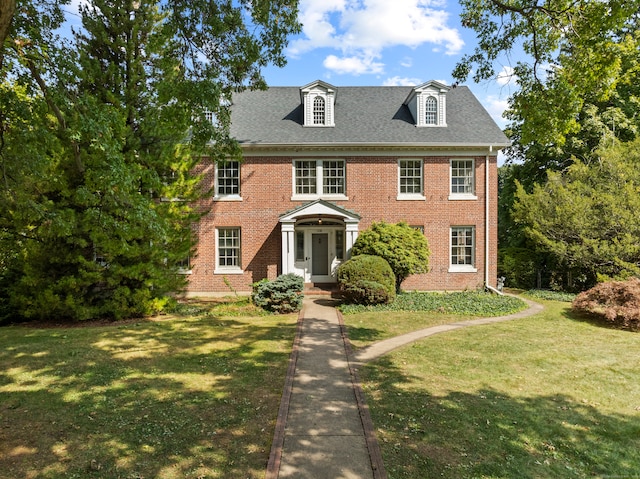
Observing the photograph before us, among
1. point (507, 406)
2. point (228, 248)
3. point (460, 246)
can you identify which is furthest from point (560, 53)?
point (228, 248)

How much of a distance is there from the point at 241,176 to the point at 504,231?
20.1m

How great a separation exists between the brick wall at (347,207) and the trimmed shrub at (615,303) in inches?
205

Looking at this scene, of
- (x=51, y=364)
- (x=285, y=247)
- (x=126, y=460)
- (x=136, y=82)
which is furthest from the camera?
(x=285, y=247)

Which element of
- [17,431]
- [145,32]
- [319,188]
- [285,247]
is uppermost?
[145,32]

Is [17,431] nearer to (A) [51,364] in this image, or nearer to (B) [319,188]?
(A) [51,364]

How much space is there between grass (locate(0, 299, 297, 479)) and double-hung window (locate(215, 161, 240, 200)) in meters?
8.41

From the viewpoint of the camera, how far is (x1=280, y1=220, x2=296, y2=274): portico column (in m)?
16.6

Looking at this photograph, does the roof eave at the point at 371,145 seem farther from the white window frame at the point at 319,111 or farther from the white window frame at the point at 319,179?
the white window frame at the point at 319,111

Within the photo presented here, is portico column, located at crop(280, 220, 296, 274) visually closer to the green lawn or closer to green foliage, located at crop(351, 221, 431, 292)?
green foliage, located at crop(351, 221, 431, 292)

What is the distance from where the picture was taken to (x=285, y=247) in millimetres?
16688

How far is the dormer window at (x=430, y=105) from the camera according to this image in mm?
17938

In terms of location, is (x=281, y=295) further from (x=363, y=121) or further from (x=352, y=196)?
(x=363, y=121)

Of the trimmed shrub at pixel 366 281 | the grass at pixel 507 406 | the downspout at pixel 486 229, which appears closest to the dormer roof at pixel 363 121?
the downspout at pixel 486 229

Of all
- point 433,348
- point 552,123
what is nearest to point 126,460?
point 433,348
